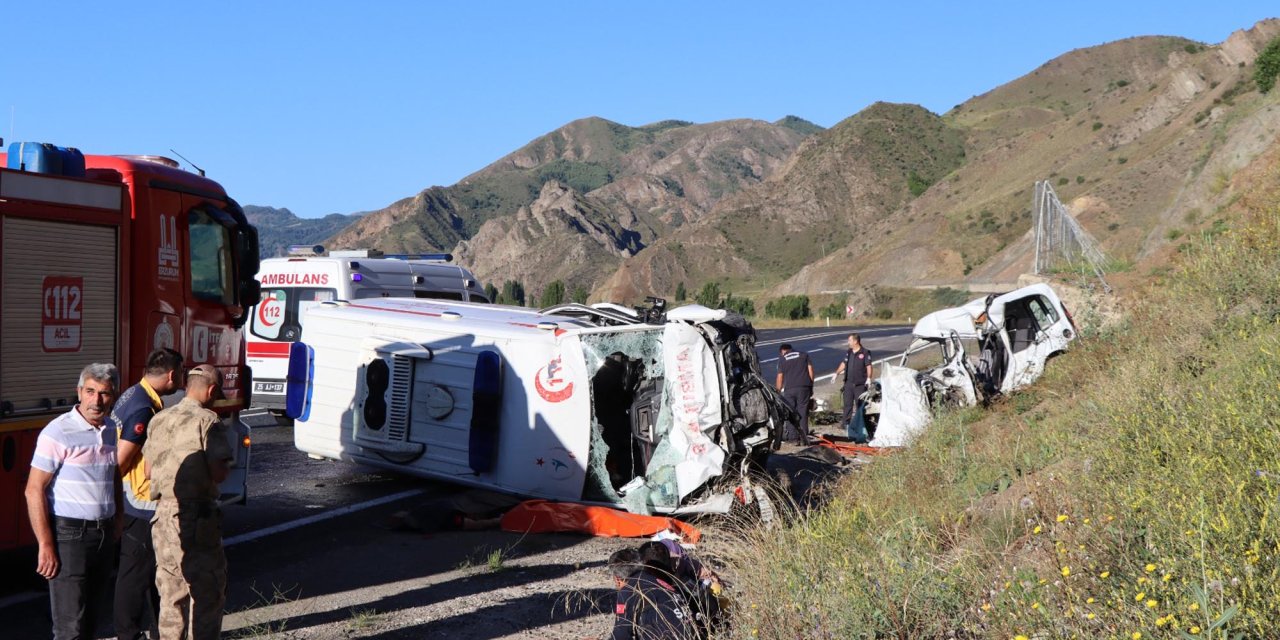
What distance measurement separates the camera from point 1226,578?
4.00 m

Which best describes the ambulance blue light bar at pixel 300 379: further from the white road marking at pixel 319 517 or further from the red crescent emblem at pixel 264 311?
the red crescent emblem at pixel 264 311

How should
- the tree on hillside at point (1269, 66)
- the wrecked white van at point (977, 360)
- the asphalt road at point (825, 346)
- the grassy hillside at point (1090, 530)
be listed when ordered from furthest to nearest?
1. the tree on hillside at point (1269, 66)
2. the asphalt road at point (825, 346)
3. the wrecked white van at point (977, 360)
4. the grassy hillside at point (1090, 530)

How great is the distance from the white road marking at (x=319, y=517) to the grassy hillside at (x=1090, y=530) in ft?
15.3

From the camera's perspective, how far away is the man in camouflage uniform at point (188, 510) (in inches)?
213

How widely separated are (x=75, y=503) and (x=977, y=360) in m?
13.2

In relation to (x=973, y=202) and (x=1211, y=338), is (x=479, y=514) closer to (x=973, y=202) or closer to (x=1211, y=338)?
(x=1211, y=338)

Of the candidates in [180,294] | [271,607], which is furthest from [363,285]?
[271,607]

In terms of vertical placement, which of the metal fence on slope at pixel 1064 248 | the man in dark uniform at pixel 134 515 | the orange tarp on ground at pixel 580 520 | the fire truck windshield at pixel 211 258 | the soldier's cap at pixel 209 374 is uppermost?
the metal fence on slope at pixel 1064 248

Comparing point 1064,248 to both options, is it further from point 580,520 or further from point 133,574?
point 133,574

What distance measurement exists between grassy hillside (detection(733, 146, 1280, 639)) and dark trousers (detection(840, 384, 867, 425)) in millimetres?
7165

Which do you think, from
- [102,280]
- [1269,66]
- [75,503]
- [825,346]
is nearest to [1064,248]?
[825,346]

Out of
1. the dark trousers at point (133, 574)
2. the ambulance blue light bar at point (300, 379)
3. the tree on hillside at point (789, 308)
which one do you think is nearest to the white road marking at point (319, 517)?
the ambulance blue light bar at point (300, 379)

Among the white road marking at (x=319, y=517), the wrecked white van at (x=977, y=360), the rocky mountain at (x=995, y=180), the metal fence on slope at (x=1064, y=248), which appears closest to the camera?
the white road marking at (x=319, y=517)

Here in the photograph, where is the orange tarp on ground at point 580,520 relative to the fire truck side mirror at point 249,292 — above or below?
below
